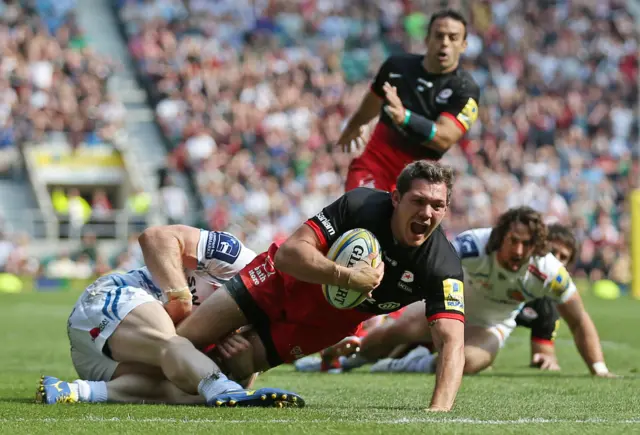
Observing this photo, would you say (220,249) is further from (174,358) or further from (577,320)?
(577,320)

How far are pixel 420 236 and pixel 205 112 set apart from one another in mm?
19534

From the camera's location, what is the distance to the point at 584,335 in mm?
8461

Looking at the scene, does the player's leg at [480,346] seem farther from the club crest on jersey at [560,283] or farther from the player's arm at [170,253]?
the player's arm at [170,253]

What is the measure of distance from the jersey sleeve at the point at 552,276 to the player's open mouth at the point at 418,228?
2416 millimetres

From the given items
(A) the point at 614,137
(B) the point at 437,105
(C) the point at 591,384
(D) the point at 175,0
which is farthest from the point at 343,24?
(C) the point at 591,384

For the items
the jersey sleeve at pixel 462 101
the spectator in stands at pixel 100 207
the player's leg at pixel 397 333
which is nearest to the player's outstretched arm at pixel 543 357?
the player's leg at pixel 397 333

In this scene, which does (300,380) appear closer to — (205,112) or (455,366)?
(455,366)

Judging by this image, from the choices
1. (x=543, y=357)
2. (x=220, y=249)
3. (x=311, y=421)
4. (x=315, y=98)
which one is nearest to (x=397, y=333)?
(x=543, y=357)

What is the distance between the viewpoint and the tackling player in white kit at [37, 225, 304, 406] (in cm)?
627

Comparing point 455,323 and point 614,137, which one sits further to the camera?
point 614,137

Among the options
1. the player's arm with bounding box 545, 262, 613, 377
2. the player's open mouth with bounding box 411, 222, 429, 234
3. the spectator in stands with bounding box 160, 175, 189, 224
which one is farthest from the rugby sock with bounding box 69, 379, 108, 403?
the spectator in stands with bounding box 160, 175, 189, 224

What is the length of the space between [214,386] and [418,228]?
4.48ft

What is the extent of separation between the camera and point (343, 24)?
29.2 m

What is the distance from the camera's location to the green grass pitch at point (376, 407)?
5270 mm
